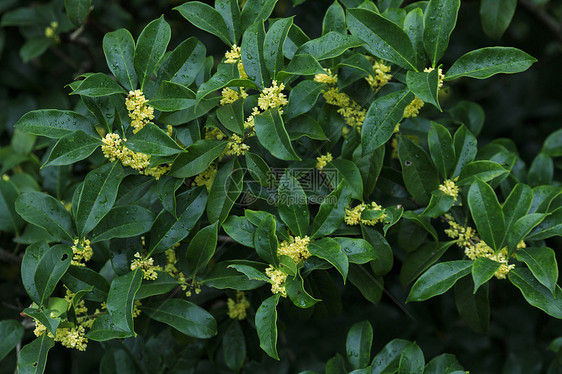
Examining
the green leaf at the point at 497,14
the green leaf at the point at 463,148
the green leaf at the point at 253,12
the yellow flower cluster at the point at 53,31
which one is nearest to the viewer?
the green leaf at the point at 253,12

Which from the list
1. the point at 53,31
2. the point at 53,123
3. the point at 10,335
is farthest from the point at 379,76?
the point at 53,31

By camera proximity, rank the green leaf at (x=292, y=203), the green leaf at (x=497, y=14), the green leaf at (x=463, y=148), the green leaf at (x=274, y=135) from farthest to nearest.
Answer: the green leaf at (x=497, y=14) → the green leaf at (x=463, y=148) → the green leaf at (x=292, y=203) → the green leaf at (x=274, y=135)

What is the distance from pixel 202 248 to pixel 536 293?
80 centimetres

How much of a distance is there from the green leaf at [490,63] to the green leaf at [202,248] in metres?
0.68

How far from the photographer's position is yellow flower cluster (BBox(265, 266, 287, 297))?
1.22 m

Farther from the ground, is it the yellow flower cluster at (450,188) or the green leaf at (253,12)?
the green leaf at (253,12)

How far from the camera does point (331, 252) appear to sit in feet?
3.95

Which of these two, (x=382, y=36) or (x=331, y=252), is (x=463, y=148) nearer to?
(x=382, y=36)

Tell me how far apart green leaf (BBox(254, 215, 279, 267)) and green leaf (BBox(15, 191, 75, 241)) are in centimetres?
50

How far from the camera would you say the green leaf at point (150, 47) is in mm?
1325

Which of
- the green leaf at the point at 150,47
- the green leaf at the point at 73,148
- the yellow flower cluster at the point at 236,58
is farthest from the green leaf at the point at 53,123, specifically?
the yellow flower cluster at the point at 236,58

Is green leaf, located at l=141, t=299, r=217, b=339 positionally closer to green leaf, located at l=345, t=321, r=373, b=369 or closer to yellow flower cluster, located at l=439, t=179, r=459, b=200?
green leaf, located at l=345, t=321, r=373, b=369

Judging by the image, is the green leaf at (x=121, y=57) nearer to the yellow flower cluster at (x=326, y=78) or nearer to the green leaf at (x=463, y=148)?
the yellow flower cluster at (x=326, y=78)

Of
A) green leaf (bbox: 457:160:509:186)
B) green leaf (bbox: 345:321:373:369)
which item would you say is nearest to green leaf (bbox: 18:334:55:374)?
green leaf (bbox: 345:321:373:369)
